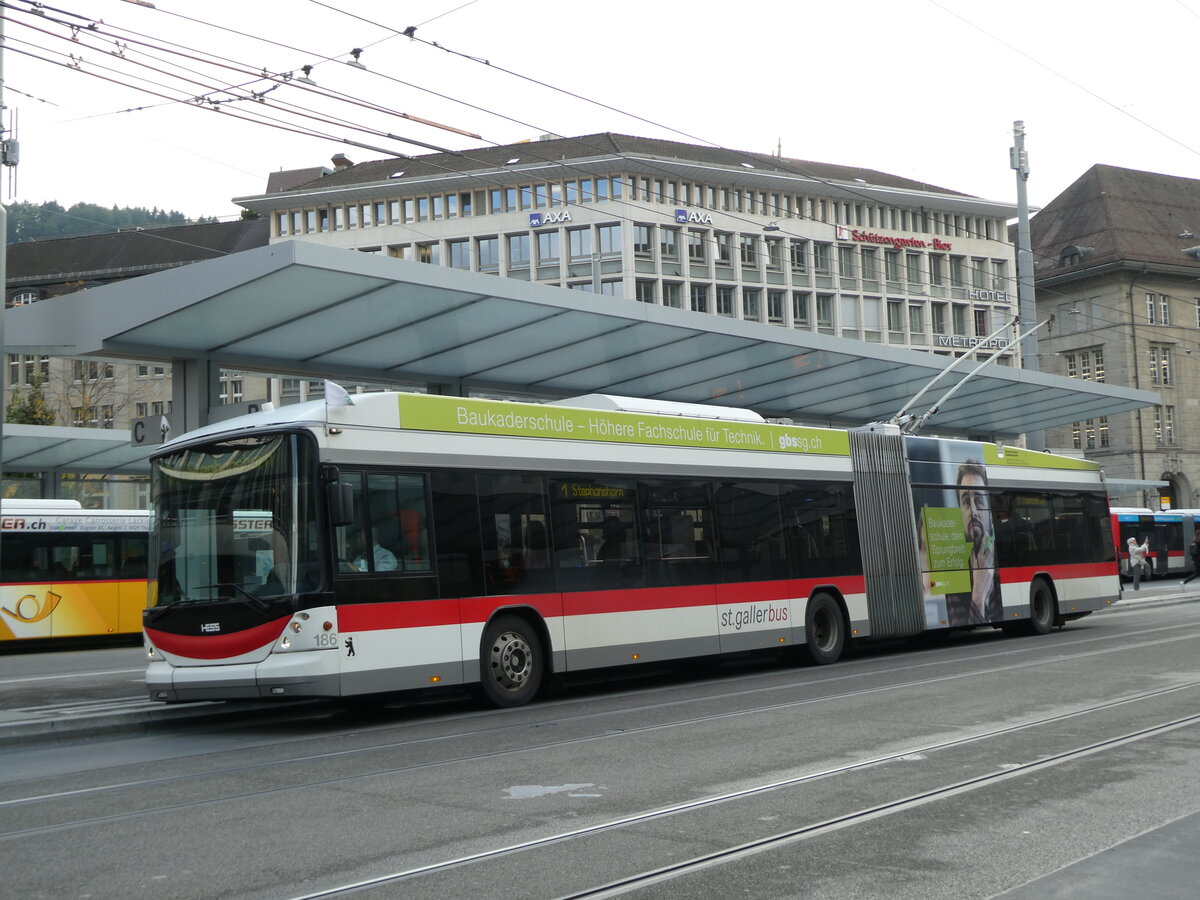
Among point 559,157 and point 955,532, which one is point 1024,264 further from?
point 559,157

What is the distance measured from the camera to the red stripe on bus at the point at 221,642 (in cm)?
1091

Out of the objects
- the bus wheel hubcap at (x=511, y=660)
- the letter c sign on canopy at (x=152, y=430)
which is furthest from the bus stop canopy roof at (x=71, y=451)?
the bus wheel hubcap at (x=511, y=660)

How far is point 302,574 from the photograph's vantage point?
11.0 metres

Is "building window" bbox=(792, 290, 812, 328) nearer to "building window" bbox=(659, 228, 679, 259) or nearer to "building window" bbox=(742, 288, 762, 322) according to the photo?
"building window" bbox=(742, 288, 762, 322)

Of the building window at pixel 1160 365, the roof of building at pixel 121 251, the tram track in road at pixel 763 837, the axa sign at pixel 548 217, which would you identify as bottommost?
the tram track in road at pixel 763 837

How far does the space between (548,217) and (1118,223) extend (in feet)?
116

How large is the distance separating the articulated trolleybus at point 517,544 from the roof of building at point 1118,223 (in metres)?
67.0

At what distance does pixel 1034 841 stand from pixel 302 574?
6.69 m

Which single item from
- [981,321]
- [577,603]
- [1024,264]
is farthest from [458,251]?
[577,603]

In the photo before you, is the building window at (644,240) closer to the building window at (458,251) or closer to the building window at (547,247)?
the building window at (547,247)

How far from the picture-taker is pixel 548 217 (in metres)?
75.2

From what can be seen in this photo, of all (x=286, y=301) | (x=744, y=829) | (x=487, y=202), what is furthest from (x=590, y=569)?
(x=487, y=202)

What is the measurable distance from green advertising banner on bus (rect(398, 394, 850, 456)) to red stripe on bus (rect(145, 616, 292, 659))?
2.33 meters

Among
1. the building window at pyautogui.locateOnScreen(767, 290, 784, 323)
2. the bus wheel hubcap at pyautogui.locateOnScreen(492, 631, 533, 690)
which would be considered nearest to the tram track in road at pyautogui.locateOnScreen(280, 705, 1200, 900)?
the bus wheel hubcap at pyautogui.locateOnScreen(492, 631, 533, 690)
